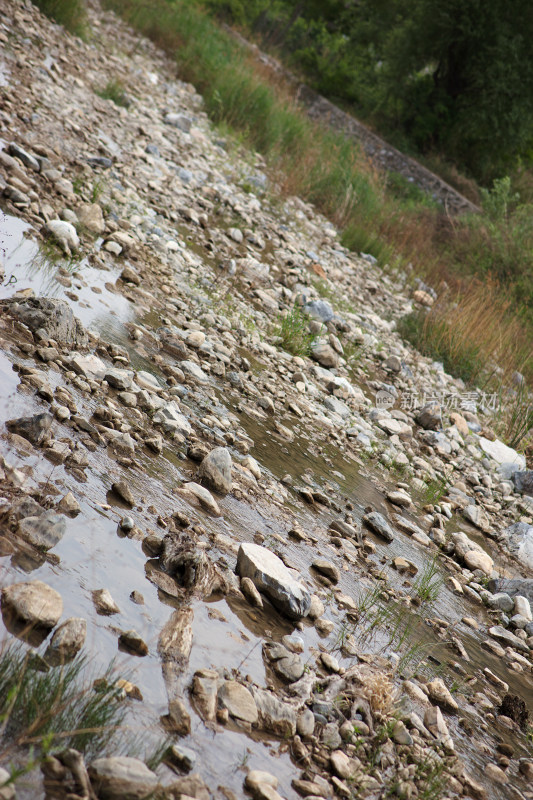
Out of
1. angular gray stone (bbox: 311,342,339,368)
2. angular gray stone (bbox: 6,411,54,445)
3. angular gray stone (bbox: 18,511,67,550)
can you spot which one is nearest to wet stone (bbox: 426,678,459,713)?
angular gray stone (bbox: 18,511,67,550)

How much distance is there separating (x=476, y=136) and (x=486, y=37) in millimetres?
2690

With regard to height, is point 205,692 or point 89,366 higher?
point 205,692

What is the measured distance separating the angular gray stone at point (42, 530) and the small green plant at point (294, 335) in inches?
133

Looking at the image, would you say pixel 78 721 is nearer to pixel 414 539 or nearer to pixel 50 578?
pixel 50 578

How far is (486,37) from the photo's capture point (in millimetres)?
17641

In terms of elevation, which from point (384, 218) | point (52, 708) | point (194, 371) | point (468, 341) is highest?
point (384, 218)

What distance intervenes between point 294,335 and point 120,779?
4132mm

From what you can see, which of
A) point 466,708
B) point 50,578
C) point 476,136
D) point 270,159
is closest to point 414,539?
point 466,708

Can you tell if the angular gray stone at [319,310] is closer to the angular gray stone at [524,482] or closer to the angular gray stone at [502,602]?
the angular gray stone at [524,482]

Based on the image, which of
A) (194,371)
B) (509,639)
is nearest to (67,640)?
(194,371)

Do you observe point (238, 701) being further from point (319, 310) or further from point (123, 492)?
point (319, 310)

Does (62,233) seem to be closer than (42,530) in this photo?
No

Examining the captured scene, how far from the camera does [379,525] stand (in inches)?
135

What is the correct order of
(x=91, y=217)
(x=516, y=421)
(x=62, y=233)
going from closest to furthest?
(x=62, y=233)
(x=91, y=217)
(x=516, y=421)
